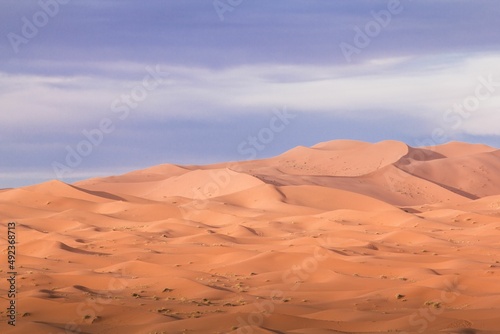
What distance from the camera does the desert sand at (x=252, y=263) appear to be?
16.6 meters

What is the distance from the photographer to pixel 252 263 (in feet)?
92.4

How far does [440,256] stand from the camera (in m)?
30.8

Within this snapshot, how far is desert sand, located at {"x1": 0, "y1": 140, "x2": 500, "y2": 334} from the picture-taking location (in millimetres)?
16641

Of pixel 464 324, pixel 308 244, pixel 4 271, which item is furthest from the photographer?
pixel 308 244

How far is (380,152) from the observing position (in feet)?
293

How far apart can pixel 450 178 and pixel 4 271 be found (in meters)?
59.9

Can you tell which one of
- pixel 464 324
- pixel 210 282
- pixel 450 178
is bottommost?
pixel 464 324

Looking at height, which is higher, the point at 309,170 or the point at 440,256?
the point at 309,170

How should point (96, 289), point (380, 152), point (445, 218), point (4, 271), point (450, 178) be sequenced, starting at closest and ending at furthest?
point (96, 289) → point (4, 271) → point (445, 218) → point (450, 178) → point (380, 152)

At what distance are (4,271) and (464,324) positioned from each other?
16429 mm

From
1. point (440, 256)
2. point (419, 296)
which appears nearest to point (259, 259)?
point (440, 256)

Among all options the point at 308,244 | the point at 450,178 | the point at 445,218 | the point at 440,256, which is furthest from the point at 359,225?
the point at 450,178

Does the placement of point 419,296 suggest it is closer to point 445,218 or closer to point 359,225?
point 359,225

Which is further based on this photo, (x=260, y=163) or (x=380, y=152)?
(x=260, y=163)
